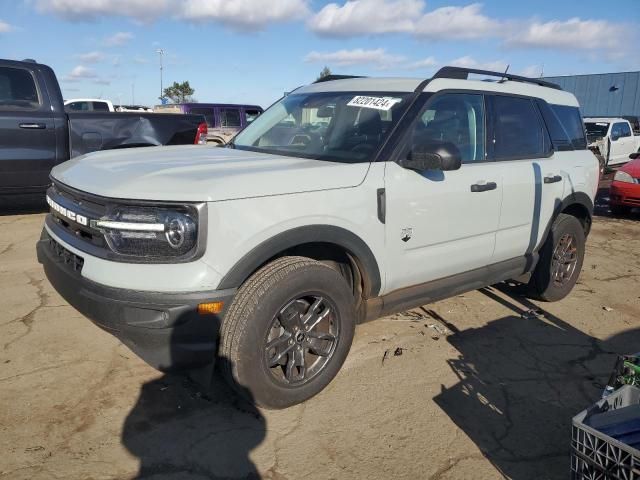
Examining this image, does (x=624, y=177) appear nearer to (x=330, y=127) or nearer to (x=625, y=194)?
(x=625, y=194)

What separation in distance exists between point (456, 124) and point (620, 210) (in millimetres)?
7269

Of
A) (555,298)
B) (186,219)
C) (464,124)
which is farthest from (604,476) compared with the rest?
(555,298)

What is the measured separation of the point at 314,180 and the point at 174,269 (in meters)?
0.89

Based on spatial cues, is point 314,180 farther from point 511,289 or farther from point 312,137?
point 511,289

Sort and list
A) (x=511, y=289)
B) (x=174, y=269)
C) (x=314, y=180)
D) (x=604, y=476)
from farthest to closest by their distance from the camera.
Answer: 1. (x=511, y=289)
2. (x=314, y=180)
3. (x=174, y=269)
4. (x=604, y=476)

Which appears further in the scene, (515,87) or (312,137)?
(515,87)

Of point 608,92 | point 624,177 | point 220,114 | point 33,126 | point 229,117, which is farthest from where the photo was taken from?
point 608,92

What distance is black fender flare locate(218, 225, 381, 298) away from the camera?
2602 mm

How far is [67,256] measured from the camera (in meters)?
2.87

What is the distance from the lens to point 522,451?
→ 2.71m

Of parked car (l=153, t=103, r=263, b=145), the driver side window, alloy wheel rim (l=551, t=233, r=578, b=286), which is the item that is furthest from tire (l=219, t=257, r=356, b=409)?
parked car (l=153, t=103, r=263, b=145)

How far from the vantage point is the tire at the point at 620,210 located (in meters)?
9.38

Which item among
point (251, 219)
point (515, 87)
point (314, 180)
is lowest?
point (251, 219)

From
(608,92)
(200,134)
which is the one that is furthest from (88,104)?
(608,92)
